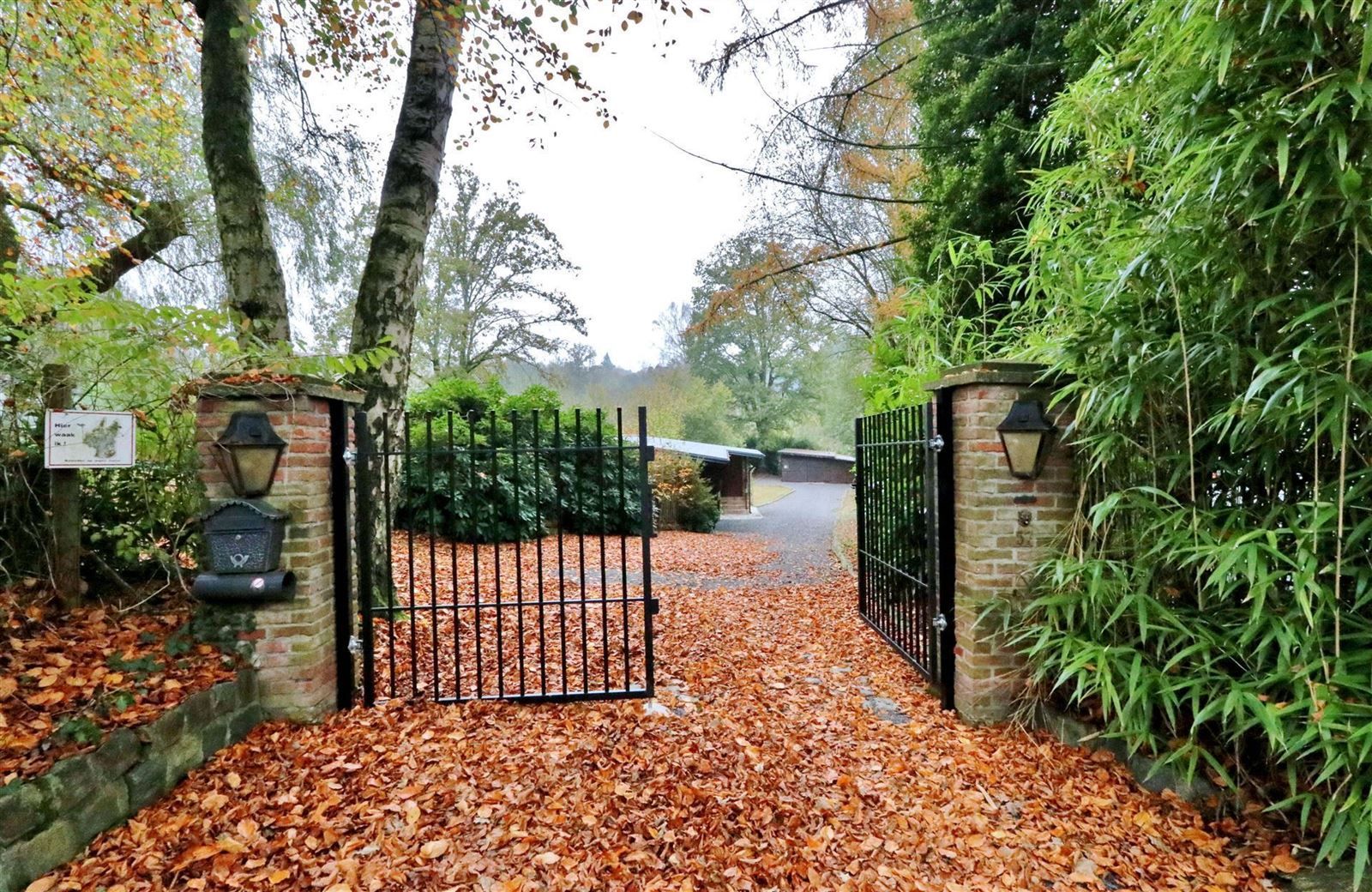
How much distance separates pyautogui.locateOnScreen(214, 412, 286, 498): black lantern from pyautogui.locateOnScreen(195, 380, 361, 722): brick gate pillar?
0.04m

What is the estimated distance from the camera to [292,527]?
2479 millimetres

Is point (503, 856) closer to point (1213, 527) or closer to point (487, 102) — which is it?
point (1213, 527)

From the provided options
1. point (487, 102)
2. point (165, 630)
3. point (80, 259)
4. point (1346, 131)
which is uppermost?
point (487, 102)

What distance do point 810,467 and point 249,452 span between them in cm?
2728

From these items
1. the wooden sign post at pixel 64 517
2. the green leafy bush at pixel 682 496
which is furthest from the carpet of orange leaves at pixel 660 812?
the green leafy bush at pixel 682 496

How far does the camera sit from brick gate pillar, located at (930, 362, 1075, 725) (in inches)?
101

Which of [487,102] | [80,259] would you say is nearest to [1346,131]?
[487,102]

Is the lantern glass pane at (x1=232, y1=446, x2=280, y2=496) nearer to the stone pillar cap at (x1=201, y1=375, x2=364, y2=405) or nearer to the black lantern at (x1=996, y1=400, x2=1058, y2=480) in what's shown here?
the stone pillar cap at (x1=201, y1=375, x2=364, y2=405)

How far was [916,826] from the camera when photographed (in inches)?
77.7

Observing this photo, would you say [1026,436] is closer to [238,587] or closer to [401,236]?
[238,587]

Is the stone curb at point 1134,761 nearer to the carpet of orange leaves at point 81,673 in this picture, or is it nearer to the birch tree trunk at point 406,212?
the carpet of orange leaves at point 81,673

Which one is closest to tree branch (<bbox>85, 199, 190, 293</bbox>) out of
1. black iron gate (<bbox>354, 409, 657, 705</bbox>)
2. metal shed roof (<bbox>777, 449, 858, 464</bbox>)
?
black iron gate (<bbox>354, 409, 657, 705</bbox>)

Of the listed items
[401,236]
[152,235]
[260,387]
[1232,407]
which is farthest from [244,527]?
[152,235]

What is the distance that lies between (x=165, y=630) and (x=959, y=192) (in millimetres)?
5651
